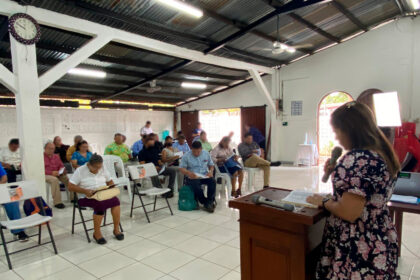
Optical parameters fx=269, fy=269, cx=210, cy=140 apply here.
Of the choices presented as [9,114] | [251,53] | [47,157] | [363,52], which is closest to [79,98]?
[9,114]

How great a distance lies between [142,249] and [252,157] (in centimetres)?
293

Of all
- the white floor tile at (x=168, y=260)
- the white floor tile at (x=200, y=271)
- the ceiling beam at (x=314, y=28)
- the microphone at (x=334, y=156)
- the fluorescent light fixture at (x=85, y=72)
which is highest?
the ceiling beam at (x=314, y=28)

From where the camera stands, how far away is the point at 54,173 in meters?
4.53

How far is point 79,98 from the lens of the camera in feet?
30.5

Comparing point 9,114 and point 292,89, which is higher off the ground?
point 292,89

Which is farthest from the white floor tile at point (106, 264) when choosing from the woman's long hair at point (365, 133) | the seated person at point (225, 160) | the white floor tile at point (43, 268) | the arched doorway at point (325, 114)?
the arched doorway at point (325, 114)

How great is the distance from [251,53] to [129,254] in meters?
6.13

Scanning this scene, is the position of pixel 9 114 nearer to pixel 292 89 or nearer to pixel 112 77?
pixel 112 77

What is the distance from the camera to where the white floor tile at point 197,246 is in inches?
109

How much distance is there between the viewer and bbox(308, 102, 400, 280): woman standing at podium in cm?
119

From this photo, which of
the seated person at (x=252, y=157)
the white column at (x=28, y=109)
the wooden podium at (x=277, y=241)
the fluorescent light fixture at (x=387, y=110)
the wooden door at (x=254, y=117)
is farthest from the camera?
the wooden door at (x=254, y=117)

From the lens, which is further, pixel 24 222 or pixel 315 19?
pixel 315 19

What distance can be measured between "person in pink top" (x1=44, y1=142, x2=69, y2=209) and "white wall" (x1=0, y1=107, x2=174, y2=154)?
470cm

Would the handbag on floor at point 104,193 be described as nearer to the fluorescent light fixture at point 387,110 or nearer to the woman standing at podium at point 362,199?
the woman standing at podium at point 362,199
